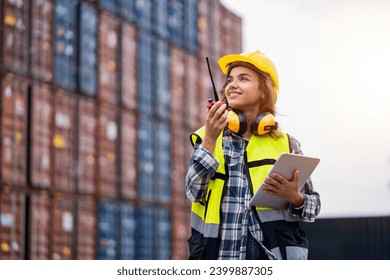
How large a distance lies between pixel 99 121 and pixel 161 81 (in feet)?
14.2

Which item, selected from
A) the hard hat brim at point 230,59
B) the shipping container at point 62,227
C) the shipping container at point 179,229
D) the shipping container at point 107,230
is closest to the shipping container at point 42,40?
the shipping container at point 62,227

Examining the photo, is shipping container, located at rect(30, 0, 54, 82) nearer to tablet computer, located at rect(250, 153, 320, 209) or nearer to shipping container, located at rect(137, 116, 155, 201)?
shipping container, located at rect(137, 116, 155, 201)

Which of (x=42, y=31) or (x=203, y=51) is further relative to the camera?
(x=203, y=51)

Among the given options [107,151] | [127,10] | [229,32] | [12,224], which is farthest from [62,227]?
[229,32]

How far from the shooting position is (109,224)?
23.8 m

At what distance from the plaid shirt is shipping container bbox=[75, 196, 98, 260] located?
19.4 m

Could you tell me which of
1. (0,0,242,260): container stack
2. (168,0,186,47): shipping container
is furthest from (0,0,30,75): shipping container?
(168,0,186,47): shipping container

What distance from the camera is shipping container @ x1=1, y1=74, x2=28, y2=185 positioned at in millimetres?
20047

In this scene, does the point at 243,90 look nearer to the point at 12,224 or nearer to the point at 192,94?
the point at 12,224

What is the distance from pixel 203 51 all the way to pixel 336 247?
1110 centimetres

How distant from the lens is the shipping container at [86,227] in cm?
2239

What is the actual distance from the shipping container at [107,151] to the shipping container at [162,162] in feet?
7.31
